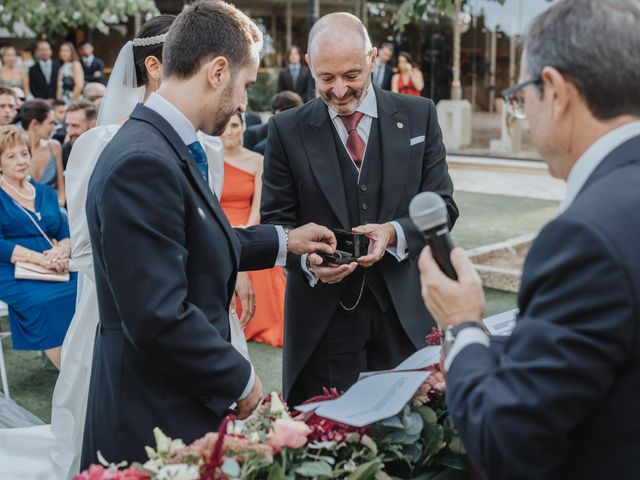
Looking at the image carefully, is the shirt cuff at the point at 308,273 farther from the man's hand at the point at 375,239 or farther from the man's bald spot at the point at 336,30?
the man's bald spot at the point at 336,30

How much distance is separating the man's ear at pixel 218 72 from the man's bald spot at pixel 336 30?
1150 mm

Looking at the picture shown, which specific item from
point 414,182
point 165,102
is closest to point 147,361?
point 165,102

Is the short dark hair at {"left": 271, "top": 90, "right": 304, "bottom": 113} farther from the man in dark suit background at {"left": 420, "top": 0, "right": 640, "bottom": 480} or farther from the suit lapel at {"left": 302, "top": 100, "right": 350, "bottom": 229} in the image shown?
the man in dark suit background at {"left": 420, "top": 0, "right": 640, "bottom": 480}

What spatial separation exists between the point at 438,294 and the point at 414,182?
1.85m

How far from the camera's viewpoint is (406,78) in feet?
56.6

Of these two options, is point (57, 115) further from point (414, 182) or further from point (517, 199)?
point (414, 182)

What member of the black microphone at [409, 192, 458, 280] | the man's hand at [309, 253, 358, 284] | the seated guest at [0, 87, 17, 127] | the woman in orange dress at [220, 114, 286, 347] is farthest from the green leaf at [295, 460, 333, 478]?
the seated guest at [0, 87, 17, 127]

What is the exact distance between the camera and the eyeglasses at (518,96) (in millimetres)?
1680

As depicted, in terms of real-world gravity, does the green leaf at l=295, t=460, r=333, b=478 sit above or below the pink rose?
below

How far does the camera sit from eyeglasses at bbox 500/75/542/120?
1680 mm

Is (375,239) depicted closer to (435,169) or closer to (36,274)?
(435,169)

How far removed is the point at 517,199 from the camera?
13516 millimetres

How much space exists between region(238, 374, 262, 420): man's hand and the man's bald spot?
1.61 meters

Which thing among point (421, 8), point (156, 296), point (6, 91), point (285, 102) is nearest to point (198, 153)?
point (156, 296)
